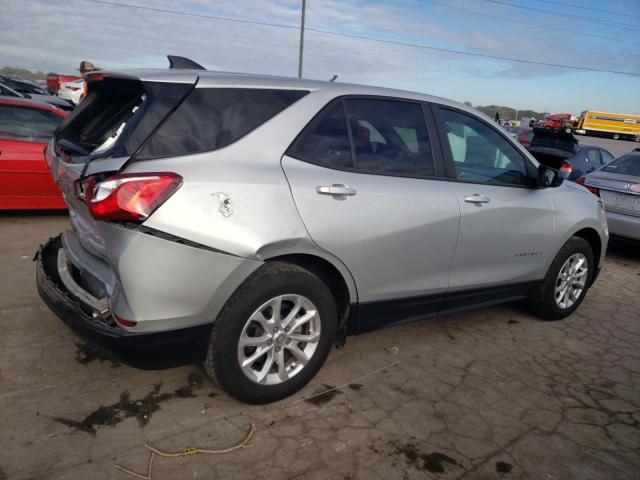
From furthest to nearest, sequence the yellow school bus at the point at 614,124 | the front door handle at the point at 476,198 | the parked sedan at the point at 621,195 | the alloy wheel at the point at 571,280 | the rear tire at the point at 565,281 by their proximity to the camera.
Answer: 1. the yellow school bus at the point at 614,124
2. the parked sedan at the point at 621,195
3. the alloy wheel at the point at 571,280
4. the rear tire at the point at 565,281
5. the front door handle at the point at 476,198

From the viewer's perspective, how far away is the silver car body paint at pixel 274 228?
92.4 inches

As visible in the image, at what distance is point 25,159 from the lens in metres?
5.86

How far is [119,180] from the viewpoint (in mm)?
2287

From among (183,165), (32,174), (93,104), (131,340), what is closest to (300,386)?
(131,340)

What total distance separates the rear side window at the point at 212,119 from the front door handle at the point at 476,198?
138 centimetres

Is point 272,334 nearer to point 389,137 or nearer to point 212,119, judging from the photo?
point 212,119

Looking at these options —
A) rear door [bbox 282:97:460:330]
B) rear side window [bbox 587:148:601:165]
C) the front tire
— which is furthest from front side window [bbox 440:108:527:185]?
rear side window [bbox 587:148:601:165]

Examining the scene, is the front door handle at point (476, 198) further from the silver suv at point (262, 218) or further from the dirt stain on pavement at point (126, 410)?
the dirt stain on pavement at point (126, 410)

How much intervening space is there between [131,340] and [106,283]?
0.32 metres

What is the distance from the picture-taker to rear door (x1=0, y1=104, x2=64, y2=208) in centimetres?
584

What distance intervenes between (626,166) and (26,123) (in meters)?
7.69

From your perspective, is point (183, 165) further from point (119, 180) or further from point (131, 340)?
point (131, 340)

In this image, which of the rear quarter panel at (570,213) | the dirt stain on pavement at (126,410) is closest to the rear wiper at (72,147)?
the dirt stain on pavement at (126,410)

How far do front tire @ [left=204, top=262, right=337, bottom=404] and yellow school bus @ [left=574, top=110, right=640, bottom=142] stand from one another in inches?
1527
